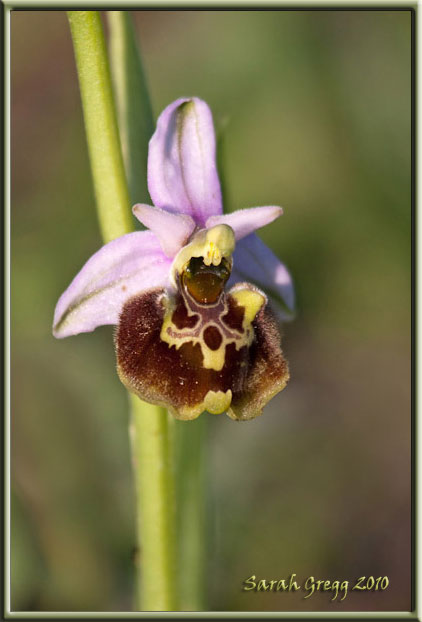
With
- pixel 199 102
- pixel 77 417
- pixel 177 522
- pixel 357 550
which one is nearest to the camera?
pixel 199 102

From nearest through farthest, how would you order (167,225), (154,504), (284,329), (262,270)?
(167,225) < (154,504) < (262,270) < (284,329)

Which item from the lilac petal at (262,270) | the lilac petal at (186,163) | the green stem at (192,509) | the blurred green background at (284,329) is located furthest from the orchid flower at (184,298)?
the blurred green background at (284,329)

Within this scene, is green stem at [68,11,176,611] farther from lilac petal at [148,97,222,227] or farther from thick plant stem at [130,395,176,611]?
lilac petal at [148,97,222,227]

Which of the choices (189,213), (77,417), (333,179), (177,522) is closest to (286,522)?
(77,417)

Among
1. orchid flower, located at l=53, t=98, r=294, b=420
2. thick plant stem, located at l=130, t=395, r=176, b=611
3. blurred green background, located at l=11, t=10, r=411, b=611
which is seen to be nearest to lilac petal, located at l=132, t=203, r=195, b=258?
orchid flower, located at l=53, t=98, r=294, b=420

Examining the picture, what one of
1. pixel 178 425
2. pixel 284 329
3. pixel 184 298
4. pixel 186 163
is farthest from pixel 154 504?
pixel 284 329

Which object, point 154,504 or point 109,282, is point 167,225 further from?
point 154,504

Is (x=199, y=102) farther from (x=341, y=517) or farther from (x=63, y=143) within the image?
(x=63, y=143)
